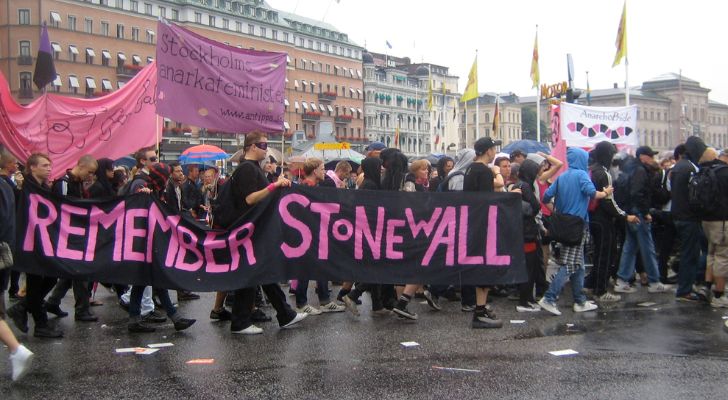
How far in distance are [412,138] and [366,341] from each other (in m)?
117

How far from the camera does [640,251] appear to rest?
11078mm

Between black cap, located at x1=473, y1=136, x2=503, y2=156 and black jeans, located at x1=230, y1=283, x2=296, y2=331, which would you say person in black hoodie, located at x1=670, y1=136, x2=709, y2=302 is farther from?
black jeans, located at x1=230, y1=283, x2=296, y2=331

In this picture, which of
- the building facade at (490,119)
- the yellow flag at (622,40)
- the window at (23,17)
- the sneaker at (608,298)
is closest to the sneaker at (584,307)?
the sneaker at (608,298)

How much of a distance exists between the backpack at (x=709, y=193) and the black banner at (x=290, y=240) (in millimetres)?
2658

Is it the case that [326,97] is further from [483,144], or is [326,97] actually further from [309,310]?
[483,144]

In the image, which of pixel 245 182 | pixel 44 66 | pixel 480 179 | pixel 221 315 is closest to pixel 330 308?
pixel 221 315

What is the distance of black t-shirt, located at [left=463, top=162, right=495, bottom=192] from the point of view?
8.44m

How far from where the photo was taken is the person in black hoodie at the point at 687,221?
980 centimetres

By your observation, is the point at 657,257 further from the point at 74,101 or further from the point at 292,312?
the point at 74,101

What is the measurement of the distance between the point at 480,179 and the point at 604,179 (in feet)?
7.52

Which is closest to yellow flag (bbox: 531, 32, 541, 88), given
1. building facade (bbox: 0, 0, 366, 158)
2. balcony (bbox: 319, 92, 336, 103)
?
building facade (bbox: 0, 0, 366, 158)

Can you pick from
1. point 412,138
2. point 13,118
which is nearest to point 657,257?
point 13,118

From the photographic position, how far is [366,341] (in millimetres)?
7609

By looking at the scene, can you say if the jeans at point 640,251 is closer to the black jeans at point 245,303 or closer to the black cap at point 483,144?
the black cap at point 483,144
